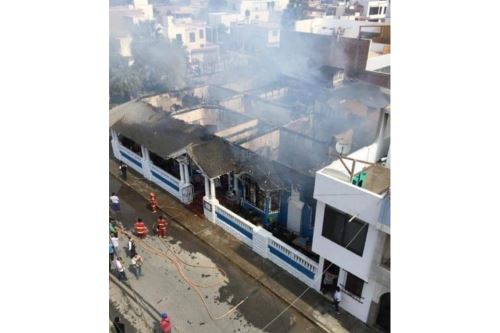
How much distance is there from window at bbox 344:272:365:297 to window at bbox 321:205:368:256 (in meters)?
1.06

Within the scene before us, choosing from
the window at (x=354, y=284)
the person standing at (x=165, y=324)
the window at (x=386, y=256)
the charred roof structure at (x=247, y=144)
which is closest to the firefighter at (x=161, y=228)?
the charred roof structure at (x=247, y=144)

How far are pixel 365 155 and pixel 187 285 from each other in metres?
6.78

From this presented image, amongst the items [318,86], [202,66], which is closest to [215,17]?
[202,66]

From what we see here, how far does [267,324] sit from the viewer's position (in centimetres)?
995

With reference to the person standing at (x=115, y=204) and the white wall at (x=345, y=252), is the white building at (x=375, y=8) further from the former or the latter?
the white wall at (x=345, y=252)

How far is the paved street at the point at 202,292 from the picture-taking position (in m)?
9.97

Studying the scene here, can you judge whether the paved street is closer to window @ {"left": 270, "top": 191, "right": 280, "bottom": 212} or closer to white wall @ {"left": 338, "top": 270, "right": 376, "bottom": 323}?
white wall @ {"left": 338, "top": 270, "right": 376, "bottom": 323}

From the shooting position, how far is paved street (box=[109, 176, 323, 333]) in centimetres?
997

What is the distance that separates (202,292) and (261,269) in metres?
2.06

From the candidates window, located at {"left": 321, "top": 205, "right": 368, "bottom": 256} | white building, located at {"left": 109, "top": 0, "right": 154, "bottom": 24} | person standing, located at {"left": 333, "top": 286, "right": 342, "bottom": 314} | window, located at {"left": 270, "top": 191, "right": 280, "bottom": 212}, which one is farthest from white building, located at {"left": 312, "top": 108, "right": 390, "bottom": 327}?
white building, located at {"left": 109, "top": 0, "right": 154, "bottom": 24}

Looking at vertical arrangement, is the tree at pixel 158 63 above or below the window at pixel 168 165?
above

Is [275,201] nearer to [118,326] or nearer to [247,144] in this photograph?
[247,144]

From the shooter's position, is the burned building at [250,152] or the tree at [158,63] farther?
the tree at [158,63]

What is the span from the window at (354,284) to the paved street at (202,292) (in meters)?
1.41
